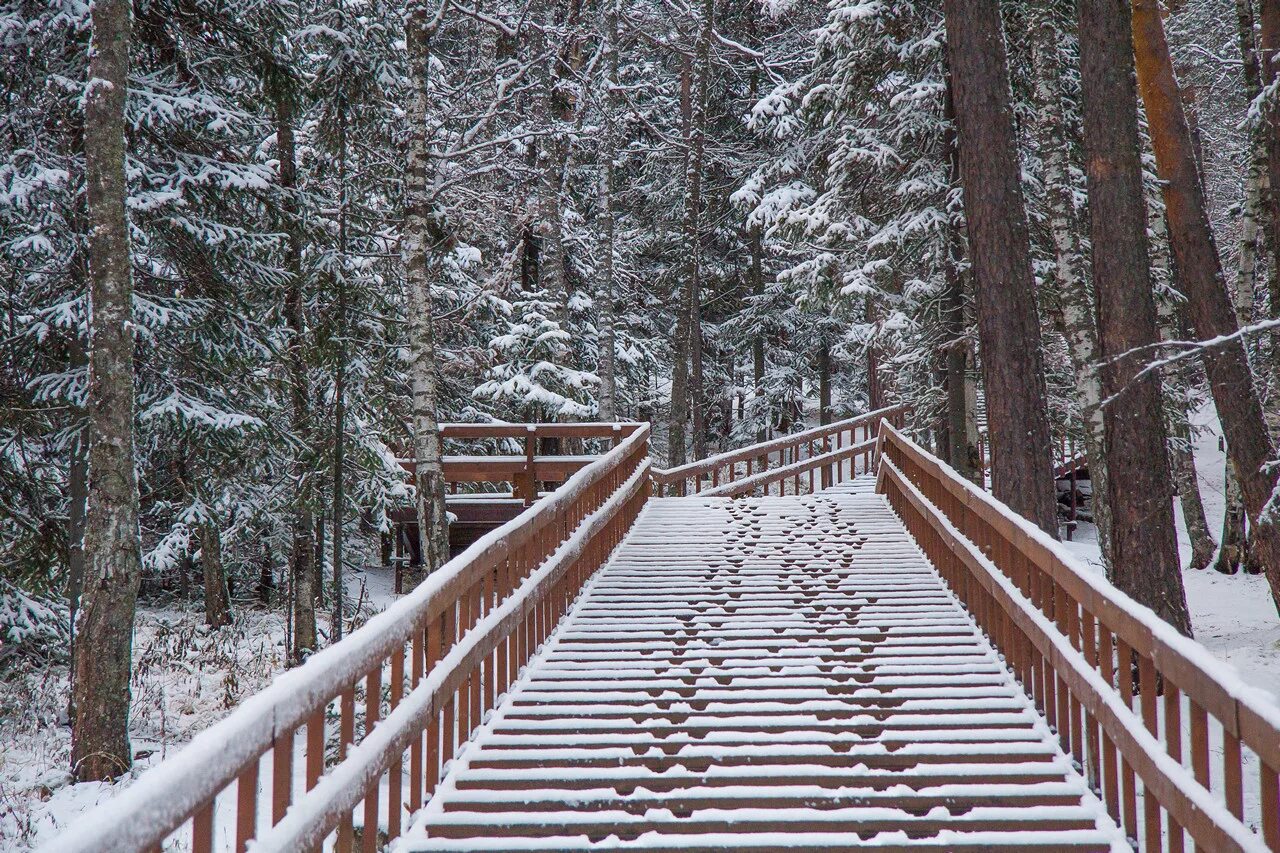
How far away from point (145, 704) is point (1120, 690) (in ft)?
36.3

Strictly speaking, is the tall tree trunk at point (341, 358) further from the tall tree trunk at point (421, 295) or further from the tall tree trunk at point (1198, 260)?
the tall tree trunk at point (1198, 260)

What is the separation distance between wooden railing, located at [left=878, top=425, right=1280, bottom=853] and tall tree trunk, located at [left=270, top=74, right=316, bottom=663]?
9.35m

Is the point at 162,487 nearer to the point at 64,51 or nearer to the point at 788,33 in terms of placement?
the point at 64,51

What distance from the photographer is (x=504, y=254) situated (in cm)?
2639

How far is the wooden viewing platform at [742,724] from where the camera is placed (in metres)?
3.43

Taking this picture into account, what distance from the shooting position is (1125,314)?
31.2ft

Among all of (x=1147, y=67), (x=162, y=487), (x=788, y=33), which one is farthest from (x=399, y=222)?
(x=788, y=33)

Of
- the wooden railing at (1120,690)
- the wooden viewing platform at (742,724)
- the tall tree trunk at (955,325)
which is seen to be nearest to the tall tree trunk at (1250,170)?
the tall tree trunk at (955,325)

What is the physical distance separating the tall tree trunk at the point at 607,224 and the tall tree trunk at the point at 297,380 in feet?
28.5

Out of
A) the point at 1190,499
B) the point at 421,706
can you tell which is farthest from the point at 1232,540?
the point at 421,706

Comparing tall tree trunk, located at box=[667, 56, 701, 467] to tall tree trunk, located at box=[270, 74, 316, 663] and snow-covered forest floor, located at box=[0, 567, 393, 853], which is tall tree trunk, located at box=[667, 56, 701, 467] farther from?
tall tree trunk, located at box=[270, 74, 316, 663]

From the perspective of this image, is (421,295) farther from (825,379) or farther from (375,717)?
(825,379)

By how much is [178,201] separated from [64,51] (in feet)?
6.20

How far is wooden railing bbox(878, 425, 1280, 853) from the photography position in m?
3.33
